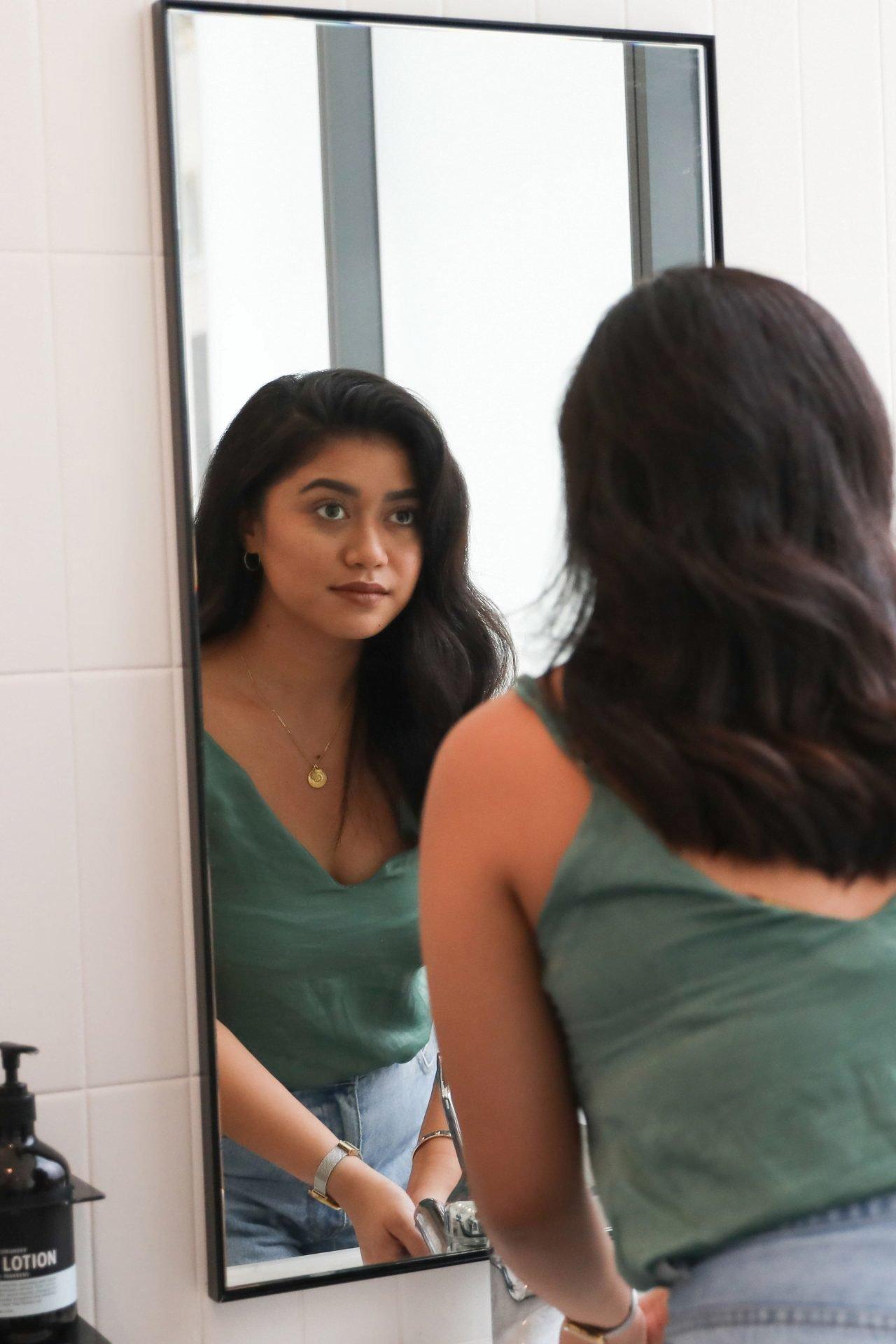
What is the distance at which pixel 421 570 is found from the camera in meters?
1.15

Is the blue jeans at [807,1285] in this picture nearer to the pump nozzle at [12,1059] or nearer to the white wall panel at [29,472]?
the pump nozzle at [12,1059]

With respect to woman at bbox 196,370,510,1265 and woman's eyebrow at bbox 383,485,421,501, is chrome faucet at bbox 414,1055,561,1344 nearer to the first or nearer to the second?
→ woman at bbox 196,370,510,1265

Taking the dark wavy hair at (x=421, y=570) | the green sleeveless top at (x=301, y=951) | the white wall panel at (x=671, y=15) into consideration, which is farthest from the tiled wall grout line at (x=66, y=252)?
the white wall panel at (x=671, y=15)

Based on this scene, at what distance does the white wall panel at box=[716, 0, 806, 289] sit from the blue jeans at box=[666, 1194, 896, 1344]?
826 millimetres

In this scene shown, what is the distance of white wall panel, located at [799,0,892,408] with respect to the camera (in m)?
1.28

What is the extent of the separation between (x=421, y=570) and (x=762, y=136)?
49cm

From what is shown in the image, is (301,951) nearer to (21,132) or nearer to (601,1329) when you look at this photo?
(601,1329)

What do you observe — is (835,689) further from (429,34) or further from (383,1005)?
(429,34)

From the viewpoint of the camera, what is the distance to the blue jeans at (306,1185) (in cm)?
107

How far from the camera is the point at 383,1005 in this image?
1115 millimetres

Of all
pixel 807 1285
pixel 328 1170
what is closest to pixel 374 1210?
pixel 328 1170

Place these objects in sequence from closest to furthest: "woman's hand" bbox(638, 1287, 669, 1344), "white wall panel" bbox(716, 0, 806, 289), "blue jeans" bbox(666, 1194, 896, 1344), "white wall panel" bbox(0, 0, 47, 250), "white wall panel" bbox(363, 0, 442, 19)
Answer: "blue jeans" bbox(666, 1194, 896, 1344), "woman's hand" bbox(638, 1287, 669, 1344), "white wall panel" bbox(0, 0, 47, 250), "white wall panel" bbox(363, 0, 442, 19), "white wall panel" bbox(716, 0, 806, 289)

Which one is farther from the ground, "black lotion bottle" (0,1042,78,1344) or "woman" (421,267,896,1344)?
→ "woman" (421,267,896,1344)

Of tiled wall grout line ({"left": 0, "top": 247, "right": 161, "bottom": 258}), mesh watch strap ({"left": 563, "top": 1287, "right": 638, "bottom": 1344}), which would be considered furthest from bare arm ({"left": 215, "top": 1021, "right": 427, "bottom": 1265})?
tiled wall grout line ({"left": 0, "top": 247, "right": 161, "bottom": 258})
